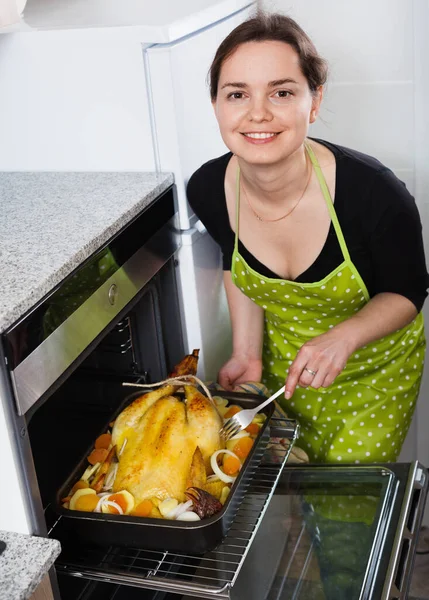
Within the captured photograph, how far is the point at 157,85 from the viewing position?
59.0 inches

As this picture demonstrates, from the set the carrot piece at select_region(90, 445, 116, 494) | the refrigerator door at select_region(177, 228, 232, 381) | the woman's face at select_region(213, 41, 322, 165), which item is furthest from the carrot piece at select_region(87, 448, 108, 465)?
the woman's face at select_region(213, 41, 322, 165)

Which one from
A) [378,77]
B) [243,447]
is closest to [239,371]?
[243,447]

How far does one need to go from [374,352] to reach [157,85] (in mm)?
678

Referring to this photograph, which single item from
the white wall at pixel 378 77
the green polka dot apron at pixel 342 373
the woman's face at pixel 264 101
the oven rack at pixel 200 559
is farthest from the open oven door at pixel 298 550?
the white wall at pixel 378 77

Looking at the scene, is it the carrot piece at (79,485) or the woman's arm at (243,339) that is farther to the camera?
the woman's arm at (243,339)

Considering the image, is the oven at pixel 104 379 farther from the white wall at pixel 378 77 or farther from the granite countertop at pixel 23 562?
the white wall at pixel 378 77

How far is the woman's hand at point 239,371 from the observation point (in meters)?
1.75

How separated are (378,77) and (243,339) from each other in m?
0.70

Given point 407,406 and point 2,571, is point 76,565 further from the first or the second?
point 407,406

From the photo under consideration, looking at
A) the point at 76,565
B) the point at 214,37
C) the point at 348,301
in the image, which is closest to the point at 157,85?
the point at 214,37

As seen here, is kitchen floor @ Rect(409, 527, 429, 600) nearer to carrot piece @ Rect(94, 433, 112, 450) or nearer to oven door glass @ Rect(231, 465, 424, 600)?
oven door glass @ Rect(231, 465, 424, 600)

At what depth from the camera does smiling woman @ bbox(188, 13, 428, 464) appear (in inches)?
55.6

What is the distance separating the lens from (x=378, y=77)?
1936 mm

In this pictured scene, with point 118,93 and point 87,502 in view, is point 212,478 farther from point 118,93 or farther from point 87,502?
point 118,93
